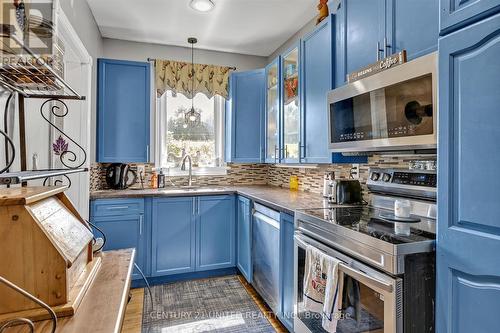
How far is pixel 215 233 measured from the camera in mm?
3041

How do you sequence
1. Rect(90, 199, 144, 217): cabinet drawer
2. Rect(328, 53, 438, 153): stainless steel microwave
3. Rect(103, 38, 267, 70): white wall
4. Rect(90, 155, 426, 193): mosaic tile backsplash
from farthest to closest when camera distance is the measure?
Rect(103, 38, 267, 70): white wall → Rect(90, 199, 144, 217): cabinet drawer → Rect(90, 155, 426, 193): mosaic tile backsplash → Rect(328, 53, 438, 153): stainless steel microwave

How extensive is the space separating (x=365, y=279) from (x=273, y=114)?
83.5 inches

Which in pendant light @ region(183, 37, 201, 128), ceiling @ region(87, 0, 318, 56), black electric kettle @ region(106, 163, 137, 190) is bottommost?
black electric kettle @ region(106, 163, 137, 190)

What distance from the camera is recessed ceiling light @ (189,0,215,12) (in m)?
2.45

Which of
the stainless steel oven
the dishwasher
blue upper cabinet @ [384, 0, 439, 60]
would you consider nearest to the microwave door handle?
the stainless steel oven

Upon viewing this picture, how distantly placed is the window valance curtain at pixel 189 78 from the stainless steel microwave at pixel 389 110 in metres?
1.90

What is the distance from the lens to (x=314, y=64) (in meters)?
2.29

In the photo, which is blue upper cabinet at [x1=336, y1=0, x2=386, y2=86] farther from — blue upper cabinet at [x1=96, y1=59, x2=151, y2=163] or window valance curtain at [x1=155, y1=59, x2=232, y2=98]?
blue upper cabinet at [x1=96, y1=59, x2=151, y2=163]

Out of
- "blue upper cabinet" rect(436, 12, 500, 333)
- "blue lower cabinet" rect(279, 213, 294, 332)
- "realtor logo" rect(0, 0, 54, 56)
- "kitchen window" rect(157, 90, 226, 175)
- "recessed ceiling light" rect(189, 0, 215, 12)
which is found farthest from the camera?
"kitchen window" rect(157, 90, 226, 175)

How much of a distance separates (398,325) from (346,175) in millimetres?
1426

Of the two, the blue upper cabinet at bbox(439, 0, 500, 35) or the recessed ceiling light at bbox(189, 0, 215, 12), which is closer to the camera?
the blue upper cabinet at bbox(439, 0, 500, 35)

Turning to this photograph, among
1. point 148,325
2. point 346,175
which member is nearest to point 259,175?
point 346,175

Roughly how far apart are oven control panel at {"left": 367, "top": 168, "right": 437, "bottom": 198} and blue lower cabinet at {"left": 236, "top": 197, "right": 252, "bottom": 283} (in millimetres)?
1178

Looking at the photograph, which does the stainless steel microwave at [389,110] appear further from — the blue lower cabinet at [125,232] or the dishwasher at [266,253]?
the blue lower cabinet at [125,232]
